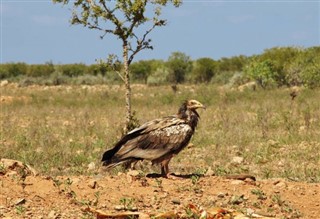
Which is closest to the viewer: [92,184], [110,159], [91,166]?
[92,184]

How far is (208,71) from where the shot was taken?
184 ft

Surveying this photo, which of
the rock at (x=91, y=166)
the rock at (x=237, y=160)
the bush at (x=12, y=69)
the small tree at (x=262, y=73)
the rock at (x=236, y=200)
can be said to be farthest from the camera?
the bush at (x=12, y=69)

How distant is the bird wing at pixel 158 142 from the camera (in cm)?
827

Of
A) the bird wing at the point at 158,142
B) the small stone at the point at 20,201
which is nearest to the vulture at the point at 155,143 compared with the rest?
the bird wing at the point at 158,142

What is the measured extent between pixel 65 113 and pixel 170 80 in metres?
29.7

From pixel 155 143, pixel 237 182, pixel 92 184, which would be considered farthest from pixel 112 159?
pixel 237 182

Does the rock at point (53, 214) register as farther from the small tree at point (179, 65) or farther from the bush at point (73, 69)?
the bush at point (73, 69)

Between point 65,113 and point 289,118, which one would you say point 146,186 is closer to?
point 289,118

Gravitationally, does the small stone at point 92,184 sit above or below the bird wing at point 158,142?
below

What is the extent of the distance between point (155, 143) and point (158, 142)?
42 mm

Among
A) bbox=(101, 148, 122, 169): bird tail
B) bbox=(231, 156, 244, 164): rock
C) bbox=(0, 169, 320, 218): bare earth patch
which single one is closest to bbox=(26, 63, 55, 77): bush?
bbox=(231, 156, 244, 164): rock

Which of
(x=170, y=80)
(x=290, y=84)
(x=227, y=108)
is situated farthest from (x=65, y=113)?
(x=170, y=80)

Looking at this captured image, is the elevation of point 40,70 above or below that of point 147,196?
above

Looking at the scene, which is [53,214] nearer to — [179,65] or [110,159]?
[110,159]
